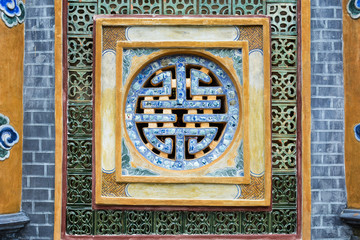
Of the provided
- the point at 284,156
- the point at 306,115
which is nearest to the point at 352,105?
the point at 306,115

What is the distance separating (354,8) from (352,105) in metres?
1.04

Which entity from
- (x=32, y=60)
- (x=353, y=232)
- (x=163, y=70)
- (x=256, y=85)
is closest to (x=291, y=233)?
(x=353, y=232)

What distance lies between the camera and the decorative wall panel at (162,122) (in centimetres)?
448

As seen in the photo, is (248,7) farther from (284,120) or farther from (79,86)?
(79,86)

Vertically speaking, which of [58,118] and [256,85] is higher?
[256,85]

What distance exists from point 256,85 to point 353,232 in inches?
72.6

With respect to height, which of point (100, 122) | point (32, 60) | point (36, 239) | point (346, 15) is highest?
point (346, 15)

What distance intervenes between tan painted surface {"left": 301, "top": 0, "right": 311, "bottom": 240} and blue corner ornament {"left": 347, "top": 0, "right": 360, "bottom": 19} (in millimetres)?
436

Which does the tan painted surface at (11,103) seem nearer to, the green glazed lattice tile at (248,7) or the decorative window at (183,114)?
the decorative window at (183,114)

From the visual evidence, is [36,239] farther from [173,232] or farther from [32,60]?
[32,60]

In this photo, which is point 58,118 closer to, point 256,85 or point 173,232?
point 173,232

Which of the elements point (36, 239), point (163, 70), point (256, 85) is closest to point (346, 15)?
point (256, 85)

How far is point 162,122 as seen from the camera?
4.56 meters

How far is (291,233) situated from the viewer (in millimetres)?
4469
